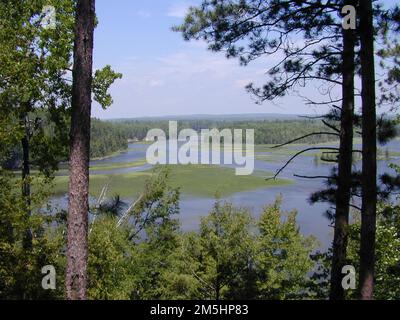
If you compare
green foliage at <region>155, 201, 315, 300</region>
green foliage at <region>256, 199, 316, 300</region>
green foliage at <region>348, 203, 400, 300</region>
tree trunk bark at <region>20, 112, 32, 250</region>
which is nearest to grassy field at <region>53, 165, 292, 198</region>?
green foliage at <region>155, 201, 315, 300</region>

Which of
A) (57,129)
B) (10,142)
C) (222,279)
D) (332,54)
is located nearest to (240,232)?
(222,279)

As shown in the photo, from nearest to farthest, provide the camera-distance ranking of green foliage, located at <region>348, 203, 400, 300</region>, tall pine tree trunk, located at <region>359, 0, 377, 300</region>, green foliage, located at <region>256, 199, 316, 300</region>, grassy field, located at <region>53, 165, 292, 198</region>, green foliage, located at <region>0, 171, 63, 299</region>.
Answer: tall pine tree trunk, located at <region>359, 0, 377, 300</region> < green foliage, located at <region>0, 171, 63, 299</region> < green foliage, located at <region>348, 203, 400, 300</region> < green foliage, located at <region>256, 199, 316, 300</region> < grassy field, located at <region>53, 165, 292, 198</region>

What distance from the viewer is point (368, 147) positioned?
4.77 meters

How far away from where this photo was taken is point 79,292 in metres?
4.54

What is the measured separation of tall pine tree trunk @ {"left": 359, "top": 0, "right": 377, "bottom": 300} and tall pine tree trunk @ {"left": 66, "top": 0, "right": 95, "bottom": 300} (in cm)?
288

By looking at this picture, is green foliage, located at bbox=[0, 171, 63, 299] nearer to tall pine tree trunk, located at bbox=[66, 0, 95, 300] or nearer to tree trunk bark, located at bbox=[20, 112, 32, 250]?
tree trunk bark, located at bbox=[20, 112, 32, 250]

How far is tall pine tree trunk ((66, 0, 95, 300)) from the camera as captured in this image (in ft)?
14.8

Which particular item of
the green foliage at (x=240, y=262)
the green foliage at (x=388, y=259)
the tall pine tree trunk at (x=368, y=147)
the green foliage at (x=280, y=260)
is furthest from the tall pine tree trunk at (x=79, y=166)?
the green foliage at (x=280, y=260)

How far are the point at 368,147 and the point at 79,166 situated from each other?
3.09m

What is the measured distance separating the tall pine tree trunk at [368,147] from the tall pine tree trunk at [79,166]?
2.88m

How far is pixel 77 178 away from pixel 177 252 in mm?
12913
